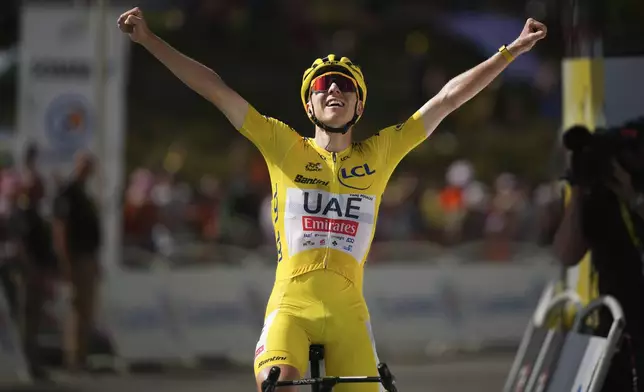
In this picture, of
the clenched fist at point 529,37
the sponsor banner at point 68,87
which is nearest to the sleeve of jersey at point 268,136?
the clenched fist at point 529,37

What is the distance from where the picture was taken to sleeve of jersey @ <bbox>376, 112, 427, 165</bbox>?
5.95m

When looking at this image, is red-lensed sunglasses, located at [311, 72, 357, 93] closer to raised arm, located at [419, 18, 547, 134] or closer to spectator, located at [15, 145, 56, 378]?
raised arm, located at [419, 18, 547, 134]

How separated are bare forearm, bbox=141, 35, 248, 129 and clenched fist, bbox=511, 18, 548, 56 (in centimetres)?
128

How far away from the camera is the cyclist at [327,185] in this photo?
217 inches

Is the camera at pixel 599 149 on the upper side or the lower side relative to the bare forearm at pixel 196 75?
upper

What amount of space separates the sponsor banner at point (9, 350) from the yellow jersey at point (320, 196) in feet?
24.0

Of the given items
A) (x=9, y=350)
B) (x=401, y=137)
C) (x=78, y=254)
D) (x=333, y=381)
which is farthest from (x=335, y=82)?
(x=78, y=254)

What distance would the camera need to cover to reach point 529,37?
5941 mm

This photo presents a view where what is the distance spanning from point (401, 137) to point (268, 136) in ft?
2.02

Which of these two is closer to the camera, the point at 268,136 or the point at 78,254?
the point at 268,136

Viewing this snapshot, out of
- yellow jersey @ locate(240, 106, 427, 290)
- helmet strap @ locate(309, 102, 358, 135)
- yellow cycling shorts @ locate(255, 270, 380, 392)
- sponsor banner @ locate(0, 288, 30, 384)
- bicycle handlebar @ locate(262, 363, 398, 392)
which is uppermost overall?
sponsor banner @ locate(0, 288, 30, 384)

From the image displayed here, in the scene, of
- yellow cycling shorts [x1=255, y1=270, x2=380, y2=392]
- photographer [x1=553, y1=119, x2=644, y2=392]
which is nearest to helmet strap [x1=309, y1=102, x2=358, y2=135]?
yellow cycling shorts [x1=255, y1=270, x2=380, y2=392]

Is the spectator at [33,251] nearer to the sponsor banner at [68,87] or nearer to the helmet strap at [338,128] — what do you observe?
the sponsor banner at [68,87]

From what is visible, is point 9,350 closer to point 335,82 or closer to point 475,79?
point 335,82
